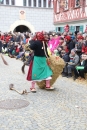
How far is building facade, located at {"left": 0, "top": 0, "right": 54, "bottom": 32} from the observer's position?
28.3 meters

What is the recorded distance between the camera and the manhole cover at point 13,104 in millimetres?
6172

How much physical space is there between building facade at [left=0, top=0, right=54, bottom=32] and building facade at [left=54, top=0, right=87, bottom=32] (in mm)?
6036

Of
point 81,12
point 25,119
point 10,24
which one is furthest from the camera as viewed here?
point 10,24

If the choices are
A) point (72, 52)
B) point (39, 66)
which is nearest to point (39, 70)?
point (39, 66)

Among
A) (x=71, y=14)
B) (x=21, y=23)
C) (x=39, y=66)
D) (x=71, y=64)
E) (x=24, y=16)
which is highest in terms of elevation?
(x=24, y=16)

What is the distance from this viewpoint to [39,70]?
7473 mm

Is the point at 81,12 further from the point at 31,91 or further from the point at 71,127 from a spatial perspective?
the point at 71,127

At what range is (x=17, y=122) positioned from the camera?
17.1 ft

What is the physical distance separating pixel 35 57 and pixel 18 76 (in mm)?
2779

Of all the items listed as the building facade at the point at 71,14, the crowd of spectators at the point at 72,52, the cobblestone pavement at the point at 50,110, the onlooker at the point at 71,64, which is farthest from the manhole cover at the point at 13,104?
the building facade at the point at 71,14

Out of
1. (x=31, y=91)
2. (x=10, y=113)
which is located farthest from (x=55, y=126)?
(x=31, y=91)

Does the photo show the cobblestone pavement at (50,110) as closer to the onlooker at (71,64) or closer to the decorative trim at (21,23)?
the onlooker at (71,64)

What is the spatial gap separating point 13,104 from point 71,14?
1455 centimetres

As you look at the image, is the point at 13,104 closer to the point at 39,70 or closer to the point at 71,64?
the point at 39,70
